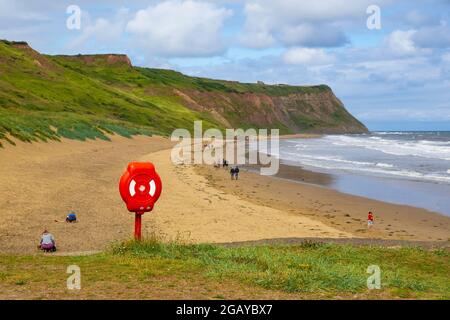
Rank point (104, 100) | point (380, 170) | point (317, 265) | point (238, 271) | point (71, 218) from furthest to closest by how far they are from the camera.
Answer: point (104, 100), point (380, 170), point (71, 218), point (317, 265), point (238, 271)

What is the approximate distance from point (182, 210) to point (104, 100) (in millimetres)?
79306

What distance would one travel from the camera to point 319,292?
7422 millimetres

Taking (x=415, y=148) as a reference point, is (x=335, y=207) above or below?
below

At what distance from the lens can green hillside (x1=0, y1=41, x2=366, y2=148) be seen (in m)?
54.2

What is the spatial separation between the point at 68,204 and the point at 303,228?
898 centimetres

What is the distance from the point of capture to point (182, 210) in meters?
21.1

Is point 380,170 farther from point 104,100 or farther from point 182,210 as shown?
point 104,100

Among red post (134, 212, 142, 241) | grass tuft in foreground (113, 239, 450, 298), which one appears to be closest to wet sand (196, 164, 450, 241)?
grass tuft in foreground (113, 239, 450, 298)

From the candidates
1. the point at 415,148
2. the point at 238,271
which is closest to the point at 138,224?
the point at 238,271

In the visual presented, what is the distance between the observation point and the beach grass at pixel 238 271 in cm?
757

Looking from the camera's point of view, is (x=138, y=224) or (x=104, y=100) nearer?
(x=138, y=224)

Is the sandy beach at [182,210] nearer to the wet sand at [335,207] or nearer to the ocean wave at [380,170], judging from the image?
the wet sand at [335,207]
